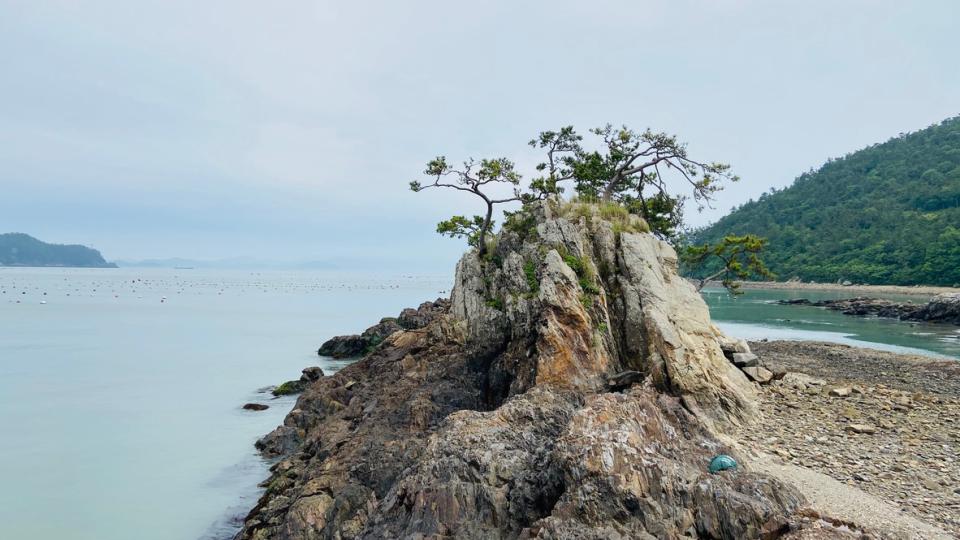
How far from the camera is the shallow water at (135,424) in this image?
15.0 m

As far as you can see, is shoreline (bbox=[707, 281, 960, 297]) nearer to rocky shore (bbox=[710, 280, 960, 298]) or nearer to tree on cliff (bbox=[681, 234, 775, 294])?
rocky shore (bbox=[710, 280, 960, 298])

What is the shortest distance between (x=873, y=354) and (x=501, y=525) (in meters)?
29.9

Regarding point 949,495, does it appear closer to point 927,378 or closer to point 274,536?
point 274,536

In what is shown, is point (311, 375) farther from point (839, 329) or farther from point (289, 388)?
point (839, 329)

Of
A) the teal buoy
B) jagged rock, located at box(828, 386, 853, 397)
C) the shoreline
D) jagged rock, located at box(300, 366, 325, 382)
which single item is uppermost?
the shoreline

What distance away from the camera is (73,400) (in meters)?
26.1

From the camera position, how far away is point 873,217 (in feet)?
376

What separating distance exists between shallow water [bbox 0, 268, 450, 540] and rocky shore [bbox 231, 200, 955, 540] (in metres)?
2.30

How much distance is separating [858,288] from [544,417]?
10650 cm

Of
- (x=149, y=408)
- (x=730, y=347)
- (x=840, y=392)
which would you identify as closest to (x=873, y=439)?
(x=840, y=392)

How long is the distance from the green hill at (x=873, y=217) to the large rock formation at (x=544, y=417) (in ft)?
304

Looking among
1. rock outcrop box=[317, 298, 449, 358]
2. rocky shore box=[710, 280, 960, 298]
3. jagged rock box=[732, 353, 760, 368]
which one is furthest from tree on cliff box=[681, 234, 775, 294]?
rocky shore box=[710, 280, 960, 298]

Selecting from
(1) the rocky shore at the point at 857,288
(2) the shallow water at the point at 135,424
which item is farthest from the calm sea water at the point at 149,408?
(1) the rocky shore at the point at 857,288

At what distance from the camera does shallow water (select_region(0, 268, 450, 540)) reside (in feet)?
49.3
